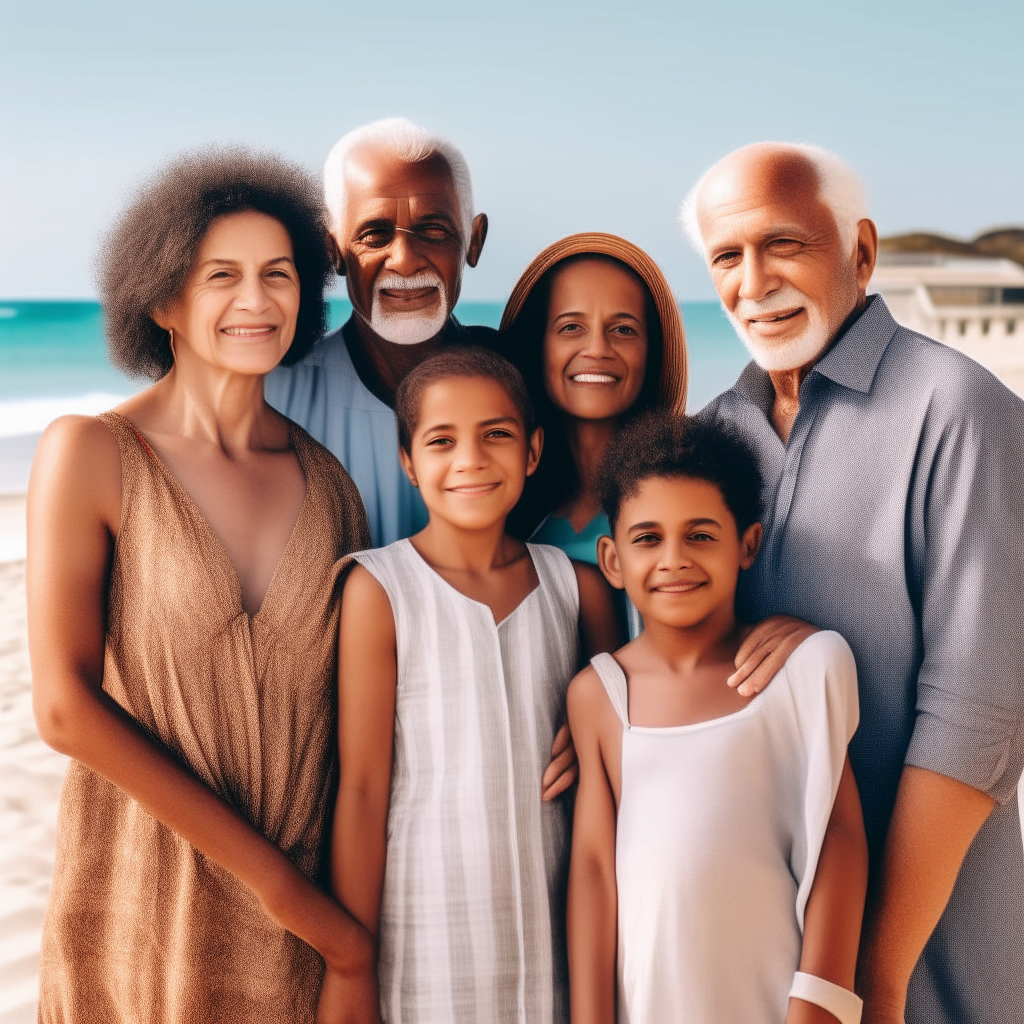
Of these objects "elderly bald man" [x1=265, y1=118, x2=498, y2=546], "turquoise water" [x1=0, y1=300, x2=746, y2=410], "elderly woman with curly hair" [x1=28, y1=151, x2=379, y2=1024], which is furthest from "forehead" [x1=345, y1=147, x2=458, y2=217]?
"turquoise water" [x1=0, y1=300, x2=746, y2=410]

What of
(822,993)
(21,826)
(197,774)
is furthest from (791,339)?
(21,826)

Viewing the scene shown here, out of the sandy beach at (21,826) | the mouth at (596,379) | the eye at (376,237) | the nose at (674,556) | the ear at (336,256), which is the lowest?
the sandy beach at (21,826)

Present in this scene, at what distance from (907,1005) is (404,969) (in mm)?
1081

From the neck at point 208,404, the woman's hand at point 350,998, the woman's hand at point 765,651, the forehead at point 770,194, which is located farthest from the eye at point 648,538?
the woman's hand at point 350,998

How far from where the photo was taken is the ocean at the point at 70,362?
18.0 m

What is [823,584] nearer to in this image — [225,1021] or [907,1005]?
[907,1005]

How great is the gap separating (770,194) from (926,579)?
895mm

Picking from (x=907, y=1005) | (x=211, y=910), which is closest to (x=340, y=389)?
(x=211, y=910)

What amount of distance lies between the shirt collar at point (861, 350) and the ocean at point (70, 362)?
14.2 m

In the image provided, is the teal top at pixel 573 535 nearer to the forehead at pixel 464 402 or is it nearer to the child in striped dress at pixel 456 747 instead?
the child in striped dress at pixel 456 747

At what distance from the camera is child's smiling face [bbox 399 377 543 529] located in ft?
7.54

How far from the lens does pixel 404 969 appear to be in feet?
7.17

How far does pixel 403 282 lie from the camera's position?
2832 millimetres

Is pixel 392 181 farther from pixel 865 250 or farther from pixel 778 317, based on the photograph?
pixel 865 250
